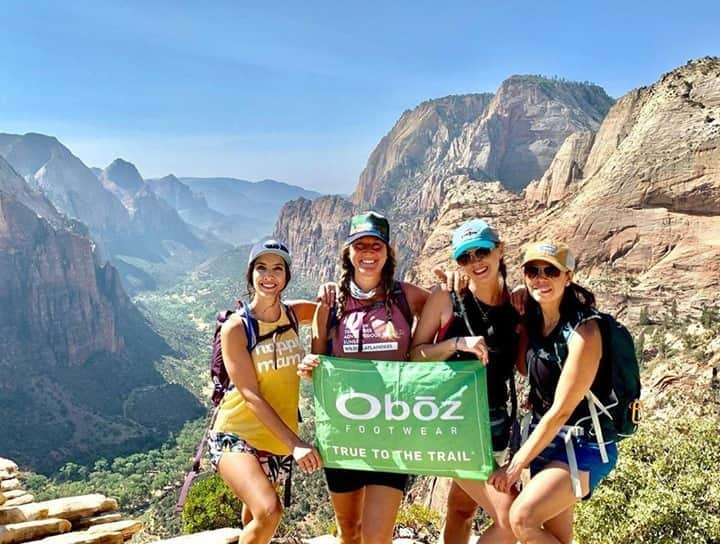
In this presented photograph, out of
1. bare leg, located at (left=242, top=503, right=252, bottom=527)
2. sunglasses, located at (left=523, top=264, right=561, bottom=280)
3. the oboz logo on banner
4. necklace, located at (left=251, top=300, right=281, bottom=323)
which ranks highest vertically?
sunglasses, located at (left=523, top=264, right=561, bottom=280)

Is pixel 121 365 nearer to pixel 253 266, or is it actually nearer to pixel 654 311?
pixel 654 311

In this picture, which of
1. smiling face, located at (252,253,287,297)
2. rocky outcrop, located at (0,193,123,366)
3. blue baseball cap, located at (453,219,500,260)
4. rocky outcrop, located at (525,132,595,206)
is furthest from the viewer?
rocky outcrop, located at (0,193,123,366)

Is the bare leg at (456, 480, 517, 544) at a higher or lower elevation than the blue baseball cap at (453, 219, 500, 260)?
lower

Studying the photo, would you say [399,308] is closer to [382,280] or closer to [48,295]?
[382,280]

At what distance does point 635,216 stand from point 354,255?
183ft

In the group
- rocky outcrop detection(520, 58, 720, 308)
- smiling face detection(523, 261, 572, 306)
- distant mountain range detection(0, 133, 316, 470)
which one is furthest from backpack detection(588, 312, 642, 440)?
distant mountain range detection(0, 133, 316, 470)

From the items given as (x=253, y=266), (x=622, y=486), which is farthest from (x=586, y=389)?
(x=622, y=486)

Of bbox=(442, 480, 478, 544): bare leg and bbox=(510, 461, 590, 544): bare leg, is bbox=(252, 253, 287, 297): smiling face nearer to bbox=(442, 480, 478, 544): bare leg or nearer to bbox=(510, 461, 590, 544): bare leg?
bbox=(442, 480, 478, 544): bare leg

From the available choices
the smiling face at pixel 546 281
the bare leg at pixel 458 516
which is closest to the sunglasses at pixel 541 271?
the smiling face at pixel 546 281

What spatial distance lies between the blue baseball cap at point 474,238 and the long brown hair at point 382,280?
0.58 m

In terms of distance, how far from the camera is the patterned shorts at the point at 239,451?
4727mm

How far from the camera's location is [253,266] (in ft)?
16.2

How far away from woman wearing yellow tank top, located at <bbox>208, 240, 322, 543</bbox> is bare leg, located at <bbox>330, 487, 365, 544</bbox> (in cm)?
37

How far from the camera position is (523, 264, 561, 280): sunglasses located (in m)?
4.20
